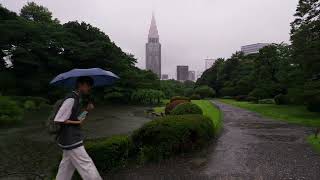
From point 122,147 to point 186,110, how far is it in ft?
23.4

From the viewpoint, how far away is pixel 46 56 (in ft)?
139

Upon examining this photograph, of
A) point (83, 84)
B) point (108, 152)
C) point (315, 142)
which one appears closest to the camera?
point (83, 84)

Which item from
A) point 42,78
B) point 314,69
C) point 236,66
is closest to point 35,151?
point 314,69

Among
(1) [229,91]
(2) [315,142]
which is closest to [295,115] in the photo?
(2) [315,142]

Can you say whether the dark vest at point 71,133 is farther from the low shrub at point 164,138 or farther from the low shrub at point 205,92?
the low shrub at point 205,92

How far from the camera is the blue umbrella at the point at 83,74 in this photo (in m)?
5.54

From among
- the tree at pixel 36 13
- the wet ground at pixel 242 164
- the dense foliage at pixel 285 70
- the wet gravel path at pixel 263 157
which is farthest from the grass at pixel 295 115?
the tree at pixel 36 13

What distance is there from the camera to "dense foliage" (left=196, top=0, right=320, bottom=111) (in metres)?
20.2

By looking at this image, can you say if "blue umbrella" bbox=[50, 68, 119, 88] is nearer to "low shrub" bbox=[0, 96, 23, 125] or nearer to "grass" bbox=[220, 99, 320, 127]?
"grass" bbox=[220, 99, 320, 127]

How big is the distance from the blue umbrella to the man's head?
101mm

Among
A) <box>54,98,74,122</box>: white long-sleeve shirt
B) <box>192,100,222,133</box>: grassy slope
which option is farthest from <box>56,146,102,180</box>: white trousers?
<box>192,100,222,133</box>: grassy slope

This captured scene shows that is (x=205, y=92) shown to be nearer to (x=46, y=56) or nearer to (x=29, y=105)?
(x=46, y=56)

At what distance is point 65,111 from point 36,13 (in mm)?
58199

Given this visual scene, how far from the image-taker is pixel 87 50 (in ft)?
144
